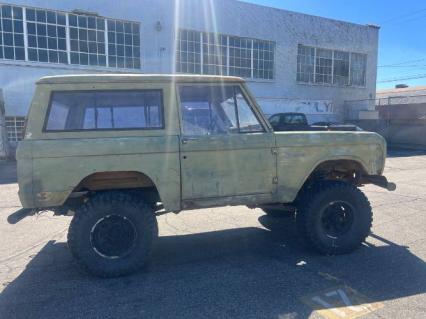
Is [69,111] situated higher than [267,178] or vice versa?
[69,111]

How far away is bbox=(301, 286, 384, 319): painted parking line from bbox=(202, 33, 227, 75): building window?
16.5 meters

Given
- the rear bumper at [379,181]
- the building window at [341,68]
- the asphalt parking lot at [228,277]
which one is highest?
the building window at [341,68]

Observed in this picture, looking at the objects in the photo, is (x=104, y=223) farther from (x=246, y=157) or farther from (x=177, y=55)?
(x=177, y=55)

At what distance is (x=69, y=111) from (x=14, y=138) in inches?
534

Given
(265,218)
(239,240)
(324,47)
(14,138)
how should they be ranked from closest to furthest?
(239,240) → (265,218) → (14,138) → (324,47)

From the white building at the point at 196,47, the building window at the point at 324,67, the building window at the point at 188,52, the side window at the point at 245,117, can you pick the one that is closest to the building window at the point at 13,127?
the white building at the point at 196,47

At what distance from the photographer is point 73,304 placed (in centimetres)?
343

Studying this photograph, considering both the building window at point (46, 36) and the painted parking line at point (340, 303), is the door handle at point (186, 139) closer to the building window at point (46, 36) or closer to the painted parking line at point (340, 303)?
the painted parking line at point (340, 303)

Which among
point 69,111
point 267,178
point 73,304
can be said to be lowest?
point 73,304

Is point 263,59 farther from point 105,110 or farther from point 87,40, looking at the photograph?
point 105,110

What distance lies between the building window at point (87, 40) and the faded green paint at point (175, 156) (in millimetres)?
13216

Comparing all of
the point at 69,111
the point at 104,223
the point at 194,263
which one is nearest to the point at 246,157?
the point at 194,263

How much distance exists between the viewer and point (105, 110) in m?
4.00

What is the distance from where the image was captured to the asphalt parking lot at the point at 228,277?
3.31 metres
